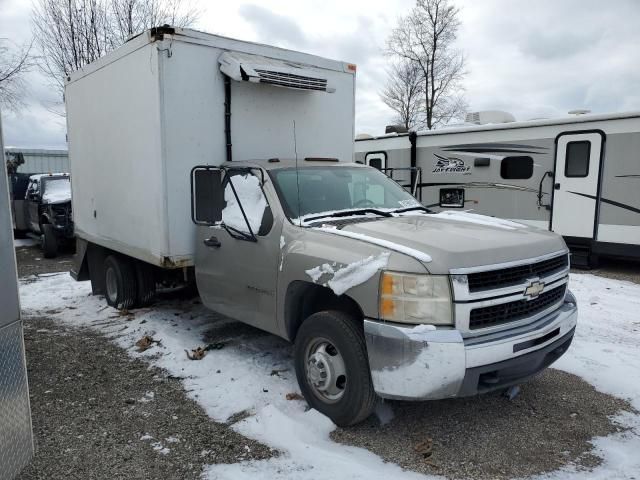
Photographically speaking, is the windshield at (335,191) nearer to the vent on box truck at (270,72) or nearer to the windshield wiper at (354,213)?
the windshield wiper at (354,213)

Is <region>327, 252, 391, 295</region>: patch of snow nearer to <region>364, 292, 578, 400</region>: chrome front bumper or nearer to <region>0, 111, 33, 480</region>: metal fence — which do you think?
<region>364, 292, 578, 400</region>: chrome front bumper

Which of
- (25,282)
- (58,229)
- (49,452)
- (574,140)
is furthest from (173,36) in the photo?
(58,229)

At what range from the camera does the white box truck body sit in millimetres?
5160

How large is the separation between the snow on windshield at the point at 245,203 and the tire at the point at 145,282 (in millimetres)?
2355

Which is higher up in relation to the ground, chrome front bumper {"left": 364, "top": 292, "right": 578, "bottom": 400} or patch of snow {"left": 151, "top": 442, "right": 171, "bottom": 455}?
chrome front bumper {"left": 364, "top": 292, "right": 578, "bottom": 400}

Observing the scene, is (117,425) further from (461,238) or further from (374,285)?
(461,238)

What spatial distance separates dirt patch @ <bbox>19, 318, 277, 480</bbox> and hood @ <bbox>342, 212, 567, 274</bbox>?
64.8 inches

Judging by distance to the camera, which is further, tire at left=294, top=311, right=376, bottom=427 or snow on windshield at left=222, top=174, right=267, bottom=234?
snow on windshield at left=222, top=174, right=267, bottom=234

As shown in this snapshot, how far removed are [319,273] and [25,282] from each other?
293 inches

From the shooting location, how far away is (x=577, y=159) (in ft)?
31.6

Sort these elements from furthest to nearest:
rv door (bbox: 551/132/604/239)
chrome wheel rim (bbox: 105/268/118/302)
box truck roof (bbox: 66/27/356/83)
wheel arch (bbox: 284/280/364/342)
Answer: rv door (bbox: 551/132/604/239), chrome wheel rim (bbox: 105/268/118/302), box truck roof (bbox: 66/27/356/83), wheel arch (bbox: 284/280/364/342)

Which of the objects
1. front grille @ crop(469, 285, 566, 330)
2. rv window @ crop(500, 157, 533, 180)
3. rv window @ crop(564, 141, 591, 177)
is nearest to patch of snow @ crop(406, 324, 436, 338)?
front grille @ crop(469, 285, 566, 330)

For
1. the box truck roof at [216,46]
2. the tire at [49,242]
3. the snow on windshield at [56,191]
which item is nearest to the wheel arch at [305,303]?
the box truck roof at [216,46]

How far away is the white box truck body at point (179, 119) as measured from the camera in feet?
16.9
